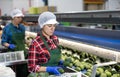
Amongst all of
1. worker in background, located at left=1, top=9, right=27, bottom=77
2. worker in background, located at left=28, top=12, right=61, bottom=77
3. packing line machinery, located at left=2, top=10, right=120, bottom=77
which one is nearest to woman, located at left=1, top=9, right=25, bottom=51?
worker in background, located at left=1, top=9, right=27, bottom=77

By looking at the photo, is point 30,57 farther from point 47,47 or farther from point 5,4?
point 5,4

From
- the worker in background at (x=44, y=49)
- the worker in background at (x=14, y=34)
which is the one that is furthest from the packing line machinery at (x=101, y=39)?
the worker in background at (x=14, y=34)

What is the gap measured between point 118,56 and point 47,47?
69 centimetres

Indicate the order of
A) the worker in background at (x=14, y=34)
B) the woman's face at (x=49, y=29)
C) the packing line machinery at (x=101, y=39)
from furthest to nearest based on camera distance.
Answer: the worker in background at (x=14, y=34), the packing line machinery at (x=101, y=39), the woman's face at (x=49, y=29)

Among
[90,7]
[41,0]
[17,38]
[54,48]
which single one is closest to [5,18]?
[41,0]

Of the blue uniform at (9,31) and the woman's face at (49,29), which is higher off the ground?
the woman's face at (49,29)

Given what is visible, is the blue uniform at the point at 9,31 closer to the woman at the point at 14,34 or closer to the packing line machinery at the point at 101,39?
the woman at the point at 14,34

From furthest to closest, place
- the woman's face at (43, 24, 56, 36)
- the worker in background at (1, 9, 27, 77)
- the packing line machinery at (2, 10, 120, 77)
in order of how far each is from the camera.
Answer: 1. the worker in background at (1, 9, 27, 77)
2. the packing line machinery at (2, 10, 120, 77)
3. the woman's face at (43, 24, 56, 36)

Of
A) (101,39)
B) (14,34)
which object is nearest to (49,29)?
(101,39)

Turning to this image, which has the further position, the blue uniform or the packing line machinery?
the blue uniform

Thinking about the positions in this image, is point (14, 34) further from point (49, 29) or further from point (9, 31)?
point (49, 29)

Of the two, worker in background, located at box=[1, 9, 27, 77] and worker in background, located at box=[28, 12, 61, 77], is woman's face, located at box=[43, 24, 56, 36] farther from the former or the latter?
worker in background, located at box=[1, 9, 27, 77]

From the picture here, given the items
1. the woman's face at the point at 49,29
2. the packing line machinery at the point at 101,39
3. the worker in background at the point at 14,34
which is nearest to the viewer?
the woman's face at the point at 49,29

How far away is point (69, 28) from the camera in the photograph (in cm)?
481
